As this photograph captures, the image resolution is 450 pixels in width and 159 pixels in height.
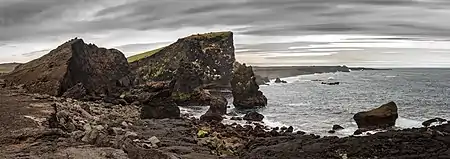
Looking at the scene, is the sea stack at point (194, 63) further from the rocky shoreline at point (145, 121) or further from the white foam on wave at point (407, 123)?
the white foam on wave at point (407, 123)

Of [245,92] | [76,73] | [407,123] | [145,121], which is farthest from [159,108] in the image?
[245,92]

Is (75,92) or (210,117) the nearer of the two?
(210,117)

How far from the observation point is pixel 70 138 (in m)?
18.9

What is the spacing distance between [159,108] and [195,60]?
52376mm

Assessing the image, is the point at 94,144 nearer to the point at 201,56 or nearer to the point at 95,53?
the point at 95,53

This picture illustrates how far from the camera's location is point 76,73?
196ft

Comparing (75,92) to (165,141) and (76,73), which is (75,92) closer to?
(76,73)

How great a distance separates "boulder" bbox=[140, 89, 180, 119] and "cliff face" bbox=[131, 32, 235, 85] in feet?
116

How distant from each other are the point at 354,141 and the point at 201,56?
74835mm

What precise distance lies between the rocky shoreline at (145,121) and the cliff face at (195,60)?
40 centimetres

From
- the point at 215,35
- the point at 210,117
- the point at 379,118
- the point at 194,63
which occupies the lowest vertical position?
the point at 210,117

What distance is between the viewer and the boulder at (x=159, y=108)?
4731 cm

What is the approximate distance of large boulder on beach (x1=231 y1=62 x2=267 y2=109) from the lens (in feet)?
240

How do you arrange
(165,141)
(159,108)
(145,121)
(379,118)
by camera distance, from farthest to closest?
1. (159,108)
2. (379,118)
3. (145,121)
4. (165,141)
